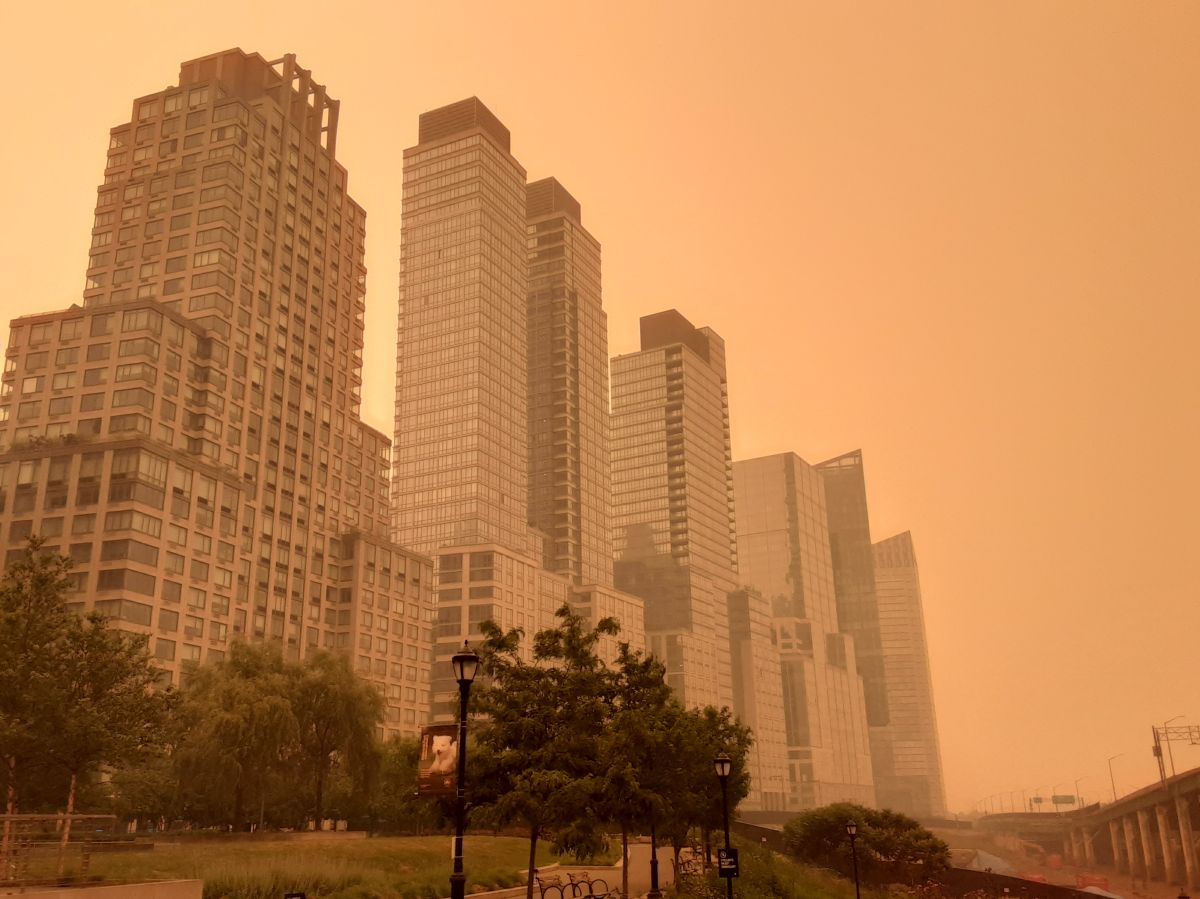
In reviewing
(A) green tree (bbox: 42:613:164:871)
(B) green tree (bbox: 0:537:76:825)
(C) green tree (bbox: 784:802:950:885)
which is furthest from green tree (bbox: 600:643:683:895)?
(C) green tree (bbox: 784:802:950:885)

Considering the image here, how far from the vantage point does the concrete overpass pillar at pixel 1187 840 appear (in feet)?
408

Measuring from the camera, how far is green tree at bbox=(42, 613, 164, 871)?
45.8m

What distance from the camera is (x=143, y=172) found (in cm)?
14800

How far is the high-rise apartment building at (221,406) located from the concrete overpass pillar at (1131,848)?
346 feet

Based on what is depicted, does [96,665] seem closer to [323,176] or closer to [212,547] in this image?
[212,547]

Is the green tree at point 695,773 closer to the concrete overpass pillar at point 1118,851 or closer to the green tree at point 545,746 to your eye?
the green tree at point 545,746

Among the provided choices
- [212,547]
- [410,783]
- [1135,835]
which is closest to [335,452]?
[212,547]

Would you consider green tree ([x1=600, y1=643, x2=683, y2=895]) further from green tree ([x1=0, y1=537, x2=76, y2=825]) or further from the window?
the window

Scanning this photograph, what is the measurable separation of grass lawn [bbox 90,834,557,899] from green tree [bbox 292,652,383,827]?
18652 mm

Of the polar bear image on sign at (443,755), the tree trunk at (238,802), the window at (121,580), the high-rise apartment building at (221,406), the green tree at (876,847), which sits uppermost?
the high-rise apartment building at (221,406)

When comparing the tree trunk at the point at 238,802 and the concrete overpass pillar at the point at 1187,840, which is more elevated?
the tree trunk at the point at 238,802

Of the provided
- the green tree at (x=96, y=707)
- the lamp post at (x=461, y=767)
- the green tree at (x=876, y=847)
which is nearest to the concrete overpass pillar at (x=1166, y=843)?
the green tree at (x=876, y=847)

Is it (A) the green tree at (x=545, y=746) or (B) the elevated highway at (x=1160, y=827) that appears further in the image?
(B) the elevated highway at (x=1160, y=827)

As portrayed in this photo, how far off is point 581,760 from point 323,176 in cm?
14479
